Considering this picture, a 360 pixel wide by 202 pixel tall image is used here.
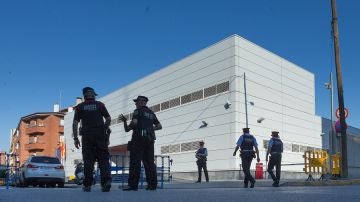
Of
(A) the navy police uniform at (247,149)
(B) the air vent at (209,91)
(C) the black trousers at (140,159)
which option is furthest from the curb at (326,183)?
(B) the air vent at (209,91)

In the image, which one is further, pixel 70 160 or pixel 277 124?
pixel 70 160

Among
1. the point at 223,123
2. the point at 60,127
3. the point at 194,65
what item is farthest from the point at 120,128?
the point at 60,127

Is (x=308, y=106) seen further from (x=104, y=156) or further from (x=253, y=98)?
(x=104, y=156)

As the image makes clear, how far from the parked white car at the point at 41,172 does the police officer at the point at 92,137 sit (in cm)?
1175

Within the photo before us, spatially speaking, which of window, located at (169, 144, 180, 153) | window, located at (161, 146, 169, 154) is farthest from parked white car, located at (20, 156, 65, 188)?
window, located at (161, 146, 169, 154)

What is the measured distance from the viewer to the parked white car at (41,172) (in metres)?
19.0

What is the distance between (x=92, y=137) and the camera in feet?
26.3

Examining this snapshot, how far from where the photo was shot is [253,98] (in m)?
30.1

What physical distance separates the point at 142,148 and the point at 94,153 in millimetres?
928

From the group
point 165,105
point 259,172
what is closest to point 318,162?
point 259,172

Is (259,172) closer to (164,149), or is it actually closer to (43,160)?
(164,149)

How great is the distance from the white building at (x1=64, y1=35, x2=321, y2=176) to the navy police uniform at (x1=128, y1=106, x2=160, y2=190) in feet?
64.7

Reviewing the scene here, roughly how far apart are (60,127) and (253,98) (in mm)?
66405

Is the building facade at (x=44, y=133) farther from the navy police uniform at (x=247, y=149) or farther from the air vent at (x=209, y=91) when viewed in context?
the navy police uniform at (x=247, y=149)
